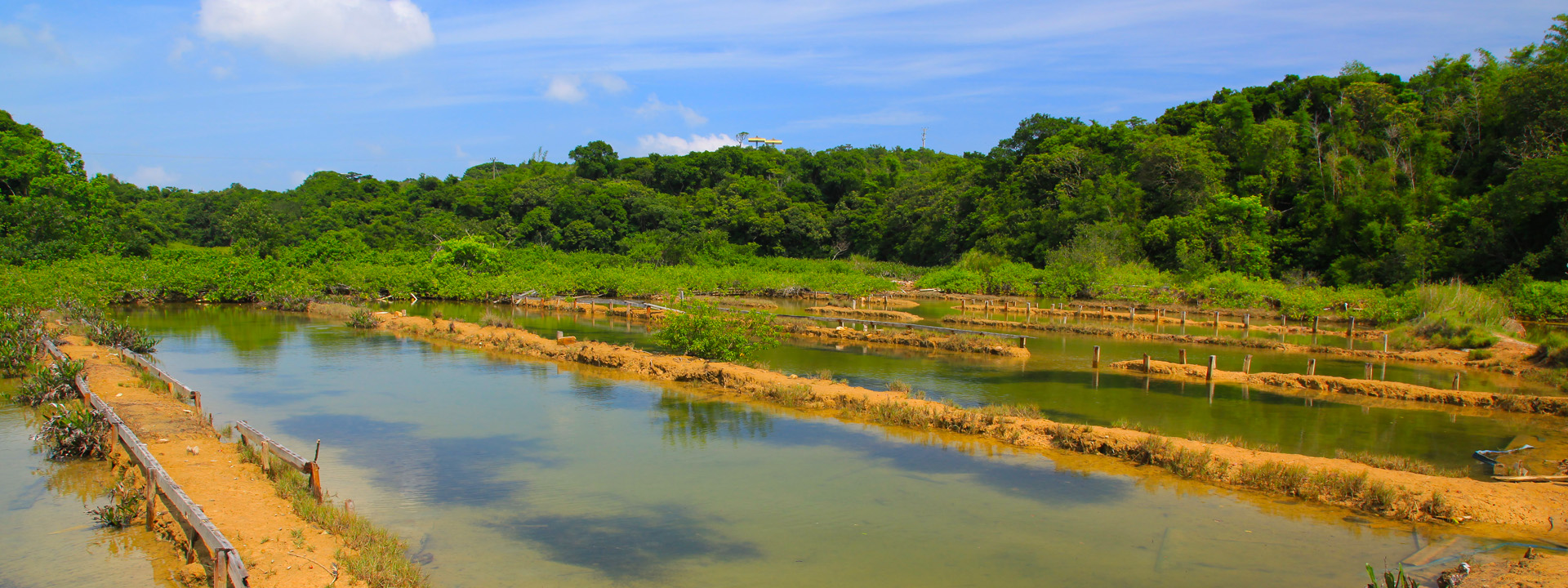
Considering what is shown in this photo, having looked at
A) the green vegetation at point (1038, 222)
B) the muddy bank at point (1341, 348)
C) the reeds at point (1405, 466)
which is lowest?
the reeds at point (1405, 466)

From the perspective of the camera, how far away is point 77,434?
33.6ft

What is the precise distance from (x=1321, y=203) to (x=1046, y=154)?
52.1 feet

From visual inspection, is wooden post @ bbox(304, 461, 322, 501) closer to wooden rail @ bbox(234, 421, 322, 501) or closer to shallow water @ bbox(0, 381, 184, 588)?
wooden rail @ bbox(234, 421, 322, 501)

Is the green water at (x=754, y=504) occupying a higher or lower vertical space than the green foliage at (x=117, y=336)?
lower

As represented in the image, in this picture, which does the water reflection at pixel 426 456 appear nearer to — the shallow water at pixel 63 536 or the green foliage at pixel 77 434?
the green foliage at pixel 77 434

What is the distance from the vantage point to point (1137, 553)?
26.9 feet

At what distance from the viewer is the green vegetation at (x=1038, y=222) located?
31812 millimetres

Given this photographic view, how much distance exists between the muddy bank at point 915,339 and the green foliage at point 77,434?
18.0 m

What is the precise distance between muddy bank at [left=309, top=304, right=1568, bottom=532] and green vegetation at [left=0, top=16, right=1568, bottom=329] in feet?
53.3

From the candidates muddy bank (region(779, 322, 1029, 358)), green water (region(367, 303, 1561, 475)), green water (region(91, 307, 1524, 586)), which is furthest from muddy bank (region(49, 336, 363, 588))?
muddy bank (region(779, 322, 1029, 358))

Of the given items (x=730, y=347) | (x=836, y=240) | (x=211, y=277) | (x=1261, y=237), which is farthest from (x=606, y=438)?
(x=836, y=240)

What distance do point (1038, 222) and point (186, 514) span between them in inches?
1852

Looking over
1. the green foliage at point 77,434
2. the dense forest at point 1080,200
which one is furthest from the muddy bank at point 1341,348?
the green foliage at point 77,434

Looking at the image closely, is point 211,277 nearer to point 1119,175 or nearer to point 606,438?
point 606,438
